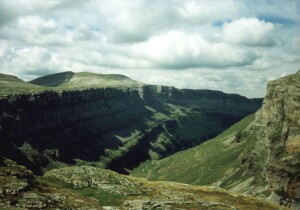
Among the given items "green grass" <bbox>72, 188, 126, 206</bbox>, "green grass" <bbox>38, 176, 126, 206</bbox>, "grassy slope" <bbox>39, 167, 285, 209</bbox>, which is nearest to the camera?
"green grass" <bbox>72, 188, 126, 206</bbox>

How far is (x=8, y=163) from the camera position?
237 feet

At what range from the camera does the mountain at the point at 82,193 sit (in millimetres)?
56312

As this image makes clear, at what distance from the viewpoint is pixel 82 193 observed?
241 ft

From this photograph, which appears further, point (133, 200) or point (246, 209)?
point (246, 209)

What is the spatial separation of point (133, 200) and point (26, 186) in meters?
20.3

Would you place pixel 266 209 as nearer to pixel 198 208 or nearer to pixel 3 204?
pixel 198 208

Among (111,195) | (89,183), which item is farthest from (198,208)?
(89,183)

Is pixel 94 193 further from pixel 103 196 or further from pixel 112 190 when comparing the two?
pixel 112 190

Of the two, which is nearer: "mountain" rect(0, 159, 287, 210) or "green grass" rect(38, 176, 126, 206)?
"mountain" rect(0, 159, 287, 210)

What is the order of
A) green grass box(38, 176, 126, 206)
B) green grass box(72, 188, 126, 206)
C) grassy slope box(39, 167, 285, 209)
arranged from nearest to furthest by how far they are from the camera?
1. green grass box(72, 188, 126, 206)
2. green grass box(38, 176, 126, 206)
3. grassy slope box(39, 167, 285, 209)

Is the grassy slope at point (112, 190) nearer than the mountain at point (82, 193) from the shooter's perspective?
No

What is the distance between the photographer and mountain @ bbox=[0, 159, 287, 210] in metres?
56.3

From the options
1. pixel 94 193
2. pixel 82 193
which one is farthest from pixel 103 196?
pixel 82 193

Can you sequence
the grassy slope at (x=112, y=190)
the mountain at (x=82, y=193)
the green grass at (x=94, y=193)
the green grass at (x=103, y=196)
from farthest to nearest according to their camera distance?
the grassy slope at (x=112, y=190), the green grass at (x=94, y=193), the green grass at (x=103, y=196), the mountain at (x=82, y=193)
